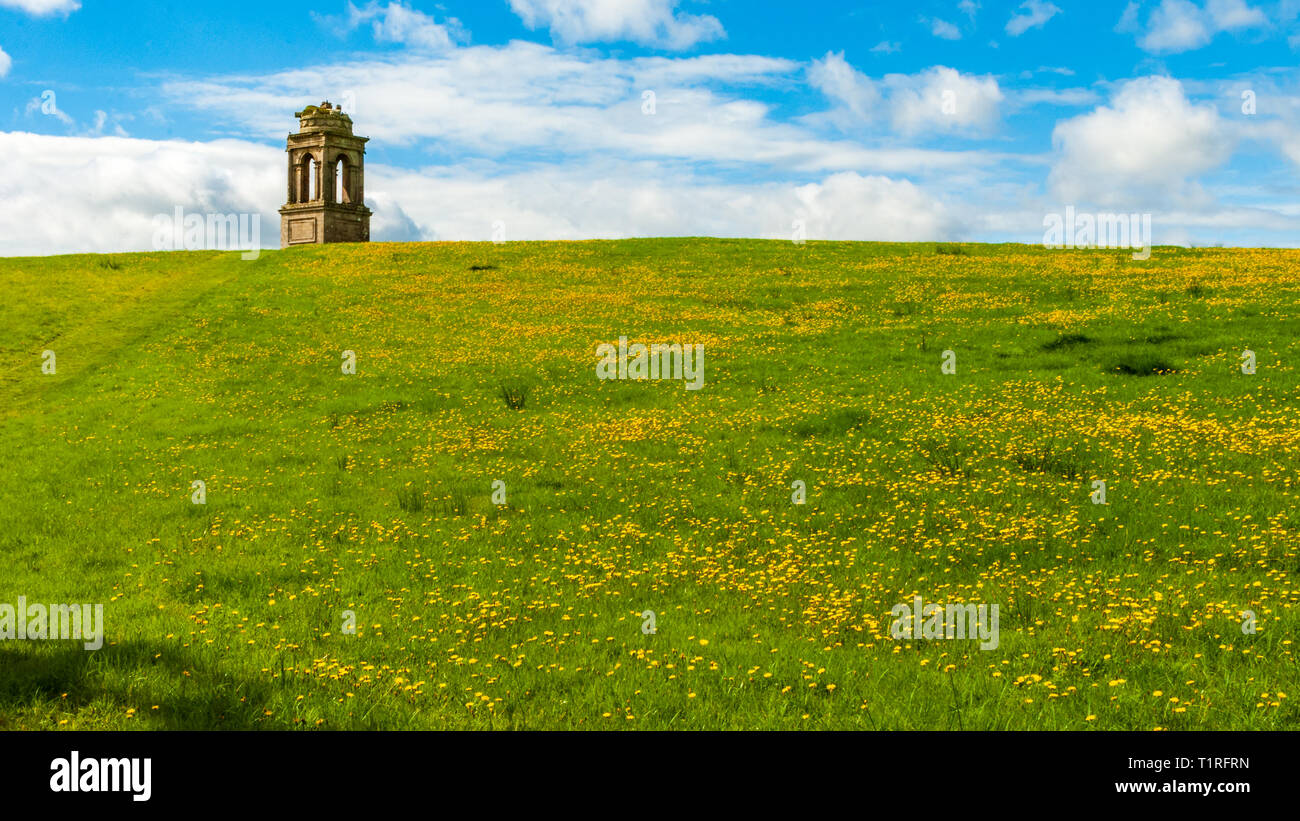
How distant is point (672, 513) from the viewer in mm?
16562

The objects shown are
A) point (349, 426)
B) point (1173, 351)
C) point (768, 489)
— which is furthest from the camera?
point (1173, 351)

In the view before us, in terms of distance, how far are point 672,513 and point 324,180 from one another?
56.0 metres

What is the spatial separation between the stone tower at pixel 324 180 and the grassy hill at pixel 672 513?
2650cm

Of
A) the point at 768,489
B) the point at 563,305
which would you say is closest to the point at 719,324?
the point at 563,305

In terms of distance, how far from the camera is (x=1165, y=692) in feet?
27.8

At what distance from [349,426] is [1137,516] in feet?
62.7

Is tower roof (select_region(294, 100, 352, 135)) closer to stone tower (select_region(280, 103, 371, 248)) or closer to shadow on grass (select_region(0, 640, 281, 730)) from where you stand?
stone tower (select_region(280, 103, 371, 248))

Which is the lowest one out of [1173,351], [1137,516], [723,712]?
[723,712]

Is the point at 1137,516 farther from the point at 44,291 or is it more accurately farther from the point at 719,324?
the point at 44,291

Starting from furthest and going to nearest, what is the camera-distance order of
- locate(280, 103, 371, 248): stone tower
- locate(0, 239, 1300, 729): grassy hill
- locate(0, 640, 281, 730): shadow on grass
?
1. locate(280, 103, 371, 248): stone tower
2. locate(0, 239, 1300, 729): grassy hill
3. locate(0, 640, 281, 730): shadow on grass

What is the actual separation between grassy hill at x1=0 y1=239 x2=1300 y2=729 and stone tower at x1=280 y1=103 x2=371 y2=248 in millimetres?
26500

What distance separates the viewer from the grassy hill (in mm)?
9078

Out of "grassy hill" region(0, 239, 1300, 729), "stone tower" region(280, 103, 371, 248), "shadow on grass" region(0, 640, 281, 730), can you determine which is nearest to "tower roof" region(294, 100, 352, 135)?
"stone tower" region(280, 103, 371, 248)

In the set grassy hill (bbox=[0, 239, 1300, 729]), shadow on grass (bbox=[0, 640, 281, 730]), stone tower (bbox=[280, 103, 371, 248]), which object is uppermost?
stone tower (bbox=[280, 103, 371, 248])
